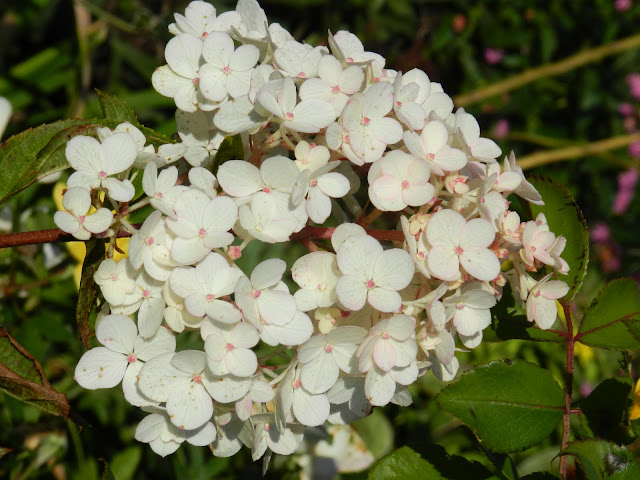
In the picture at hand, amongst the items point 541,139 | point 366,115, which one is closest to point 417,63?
point 541,139

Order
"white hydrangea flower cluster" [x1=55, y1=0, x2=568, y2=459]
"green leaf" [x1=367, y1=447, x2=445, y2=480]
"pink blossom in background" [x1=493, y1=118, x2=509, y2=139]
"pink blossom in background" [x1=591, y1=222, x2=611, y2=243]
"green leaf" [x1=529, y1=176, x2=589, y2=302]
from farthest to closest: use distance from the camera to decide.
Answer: "pink blossom in background" [x1=591, y1=222, x2=611, y2=243], "pink blossom in background" [x1=493, y1=118, x2=509, y2=139], "green leaf" [x1=529, y1=176, x2=589, y2=302], "green leaf" [x1=367, y1=447, x2=445, y2=480], "white hydrangea flower cluster" [x1=55, y1=0, x2=568, y2=459]

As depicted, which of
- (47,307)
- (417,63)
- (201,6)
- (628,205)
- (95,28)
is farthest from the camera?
(628,205)

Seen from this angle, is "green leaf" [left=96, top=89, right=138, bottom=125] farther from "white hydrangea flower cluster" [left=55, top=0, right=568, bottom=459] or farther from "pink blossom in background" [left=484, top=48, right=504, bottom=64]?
"pink blossom in background" [left=484, top=48, right=504, bottom=64]

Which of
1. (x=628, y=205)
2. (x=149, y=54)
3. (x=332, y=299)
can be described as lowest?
(x=628, y=205)

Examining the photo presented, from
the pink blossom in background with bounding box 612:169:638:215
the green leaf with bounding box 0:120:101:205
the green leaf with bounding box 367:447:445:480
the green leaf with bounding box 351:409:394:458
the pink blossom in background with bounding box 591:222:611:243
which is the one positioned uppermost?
the green leaf with bounding box 0:120:101:205

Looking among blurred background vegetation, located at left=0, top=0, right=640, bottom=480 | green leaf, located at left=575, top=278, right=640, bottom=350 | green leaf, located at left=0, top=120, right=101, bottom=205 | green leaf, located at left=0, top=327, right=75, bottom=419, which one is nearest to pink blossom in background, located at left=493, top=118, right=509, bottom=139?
blurred background vegetation, located at left=0, top=0, right=640, bottom=480

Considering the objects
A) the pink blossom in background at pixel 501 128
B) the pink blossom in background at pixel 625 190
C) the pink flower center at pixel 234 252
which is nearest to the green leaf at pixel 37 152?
the pink flower center at pixel 234 252

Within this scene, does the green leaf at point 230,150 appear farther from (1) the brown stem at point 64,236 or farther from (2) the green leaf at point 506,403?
(2) the green leaf at point 506,403

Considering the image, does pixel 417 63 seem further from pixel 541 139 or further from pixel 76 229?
pixel 76 229
